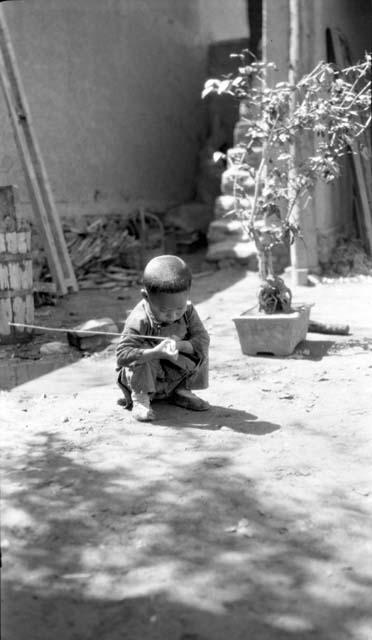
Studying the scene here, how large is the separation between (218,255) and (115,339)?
3.92 metres

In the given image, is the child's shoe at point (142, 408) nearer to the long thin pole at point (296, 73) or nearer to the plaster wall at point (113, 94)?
the long thin pole at point (296, 73)

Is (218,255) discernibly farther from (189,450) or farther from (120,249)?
(189,450)

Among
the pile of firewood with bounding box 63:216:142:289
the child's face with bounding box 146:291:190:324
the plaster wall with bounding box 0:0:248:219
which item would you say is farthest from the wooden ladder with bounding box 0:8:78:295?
the child's face with bounding box 146:291:190:324

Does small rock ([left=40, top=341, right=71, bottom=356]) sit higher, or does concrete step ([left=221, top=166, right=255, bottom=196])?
concrete step ([left=221, top=166, right=255, bottom=196])

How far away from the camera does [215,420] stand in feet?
14.9

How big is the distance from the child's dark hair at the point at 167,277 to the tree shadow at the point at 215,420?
0.76 meters

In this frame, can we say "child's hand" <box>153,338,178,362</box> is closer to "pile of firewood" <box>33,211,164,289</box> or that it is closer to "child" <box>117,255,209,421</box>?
"child" <box>117,255,209,421</box>

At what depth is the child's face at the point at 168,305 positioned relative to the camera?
4.29 metres

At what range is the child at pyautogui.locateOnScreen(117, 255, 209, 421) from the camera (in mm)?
4289

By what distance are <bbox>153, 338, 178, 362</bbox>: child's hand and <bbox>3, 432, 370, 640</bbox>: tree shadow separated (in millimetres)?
657

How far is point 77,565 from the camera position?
2.78 m

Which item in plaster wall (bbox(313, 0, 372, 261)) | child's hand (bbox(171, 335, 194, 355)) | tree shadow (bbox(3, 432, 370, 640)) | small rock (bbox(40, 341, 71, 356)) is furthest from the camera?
plaster wall (bbox(313, 0, 372, 261))

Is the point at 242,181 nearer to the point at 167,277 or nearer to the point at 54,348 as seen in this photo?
the point at 54,348

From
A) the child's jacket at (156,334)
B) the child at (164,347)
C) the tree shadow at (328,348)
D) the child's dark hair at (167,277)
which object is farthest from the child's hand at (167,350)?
the tree shadow at (328,348)
